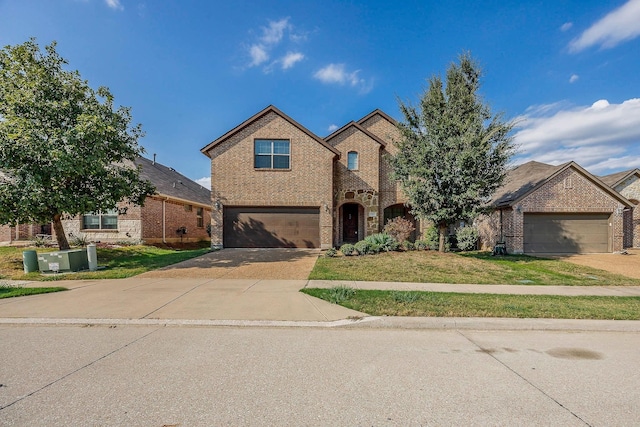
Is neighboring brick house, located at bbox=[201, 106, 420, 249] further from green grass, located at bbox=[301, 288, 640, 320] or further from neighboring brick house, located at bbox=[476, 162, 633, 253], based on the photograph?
green grass, located at bbox=[301, 288, 640, 320]

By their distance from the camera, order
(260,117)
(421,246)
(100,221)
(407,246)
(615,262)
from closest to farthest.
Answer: (615,262) < (407,246) < (421,246) < (260,117) < (100,221)

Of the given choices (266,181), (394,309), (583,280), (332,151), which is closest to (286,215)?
A: (266,181)

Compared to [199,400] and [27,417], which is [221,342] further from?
[27,417]

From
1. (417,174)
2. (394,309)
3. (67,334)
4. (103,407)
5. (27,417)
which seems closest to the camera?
(27,417)

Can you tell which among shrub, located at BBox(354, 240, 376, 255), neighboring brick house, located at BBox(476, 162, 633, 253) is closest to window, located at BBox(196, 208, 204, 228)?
shrub, located at BBox(354, 240, 376, 255)

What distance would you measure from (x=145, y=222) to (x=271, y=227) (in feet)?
25.2

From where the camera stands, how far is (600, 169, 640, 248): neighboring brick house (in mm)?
19844

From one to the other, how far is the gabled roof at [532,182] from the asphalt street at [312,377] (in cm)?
1255

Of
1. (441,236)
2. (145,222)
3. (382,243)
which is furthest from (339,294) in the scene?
(145,222)

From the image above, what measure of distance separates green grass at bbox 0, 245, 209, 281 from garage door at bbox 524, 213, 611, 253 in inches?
697

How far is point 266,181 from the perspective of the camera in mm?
16828

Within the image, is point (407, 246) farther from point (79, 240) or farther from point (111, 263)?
point (79, 240)

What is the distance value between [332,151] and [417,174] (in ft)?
16.2

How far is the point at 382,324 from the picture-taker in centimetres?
567
